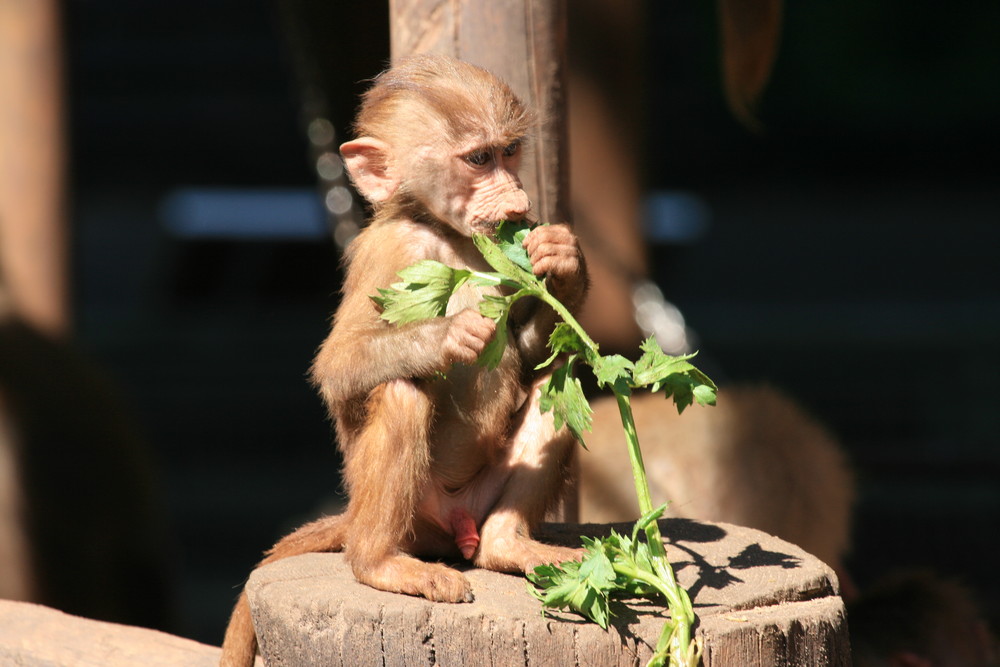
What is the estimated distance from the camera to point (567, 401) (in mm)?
2748

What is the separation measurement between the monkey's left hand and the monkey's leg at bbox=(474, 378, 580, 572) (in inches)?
11.2

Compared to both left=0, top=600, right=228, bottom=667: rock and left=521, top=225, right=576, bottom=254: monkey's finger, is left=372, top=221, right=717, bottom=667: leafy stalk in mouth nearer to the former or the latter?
left=521, top=225, right=576, bottom=254: monkey's finger

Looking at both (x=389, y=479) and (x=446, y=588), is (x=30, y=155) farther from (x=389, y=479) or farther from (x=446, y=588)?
(x=446, y=588)

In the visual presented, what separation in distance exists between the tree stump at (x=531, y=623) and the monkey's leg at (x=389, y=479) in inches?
3.3

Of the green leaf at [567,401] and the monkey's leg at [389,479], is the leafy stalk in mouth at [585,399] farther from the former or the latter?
the monkey's leg at [389,479]

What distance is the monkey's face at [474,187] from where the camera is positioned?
310 centimetres

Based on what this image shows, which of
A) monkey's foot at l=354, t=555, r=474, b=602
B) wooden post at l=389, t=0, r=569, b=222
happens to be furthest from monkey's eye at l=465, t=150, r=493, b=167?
monkey's foot at l=354, t=555, r=474, b=602

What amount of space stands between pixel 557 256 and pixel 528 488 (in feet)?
1.99

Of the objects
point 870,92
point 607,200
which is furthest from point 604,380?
point 870,92

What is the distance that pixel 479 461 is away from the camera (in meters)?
3.21

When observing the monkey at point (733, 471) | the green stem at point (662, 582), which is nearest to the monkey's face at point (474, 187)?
the green stem at point (662, 582)

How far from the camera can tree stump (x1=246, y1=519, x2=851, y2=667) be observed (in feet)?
8.43

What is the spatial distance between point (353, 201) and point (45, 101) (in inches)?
64.9

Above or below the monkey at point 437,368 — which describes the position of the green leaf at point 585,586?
below
